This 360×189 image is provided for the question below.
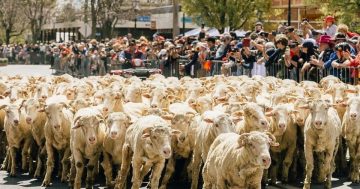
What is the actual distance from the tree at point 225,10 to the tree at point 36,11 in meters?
35.3

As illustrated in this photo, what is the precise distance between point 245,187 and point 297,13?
45.4 metres

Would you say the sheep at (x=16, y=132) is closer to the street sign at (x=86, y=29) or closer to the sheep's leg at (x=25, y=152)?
the sheep's leg at (x=25, y=152)

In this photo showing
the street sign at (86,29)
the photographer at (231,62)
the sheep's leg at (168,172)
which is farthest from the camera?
the street sign at (86,29)

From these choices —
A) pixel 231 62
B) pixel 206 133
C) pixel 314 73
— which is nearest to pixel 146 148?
pixel 206 133

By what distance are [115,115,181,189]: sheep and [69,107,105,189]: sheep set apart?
595 millimetres

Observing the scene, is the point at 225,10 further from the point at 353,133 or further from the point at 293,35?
the point at 353,133

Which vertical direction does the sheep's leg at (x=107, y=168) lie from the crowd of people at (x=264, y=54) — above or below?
below

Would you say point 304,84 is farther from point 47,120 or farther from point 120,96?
point 47,120

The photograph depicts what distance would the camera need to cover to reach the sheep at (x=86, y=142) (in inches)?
471

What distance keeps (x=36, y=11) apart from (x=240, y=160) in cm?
7121

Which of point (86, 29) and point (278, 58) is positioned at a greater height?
point (86, 29)

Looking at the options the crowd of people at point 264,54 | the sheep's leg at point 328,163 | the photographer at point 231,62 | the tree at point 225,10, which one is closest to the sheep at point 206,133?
the sheep's leg at point 328,163

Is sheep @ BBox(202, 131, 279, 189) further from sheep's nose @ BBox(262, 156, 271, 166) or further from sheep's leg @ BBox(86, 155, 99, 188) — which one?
sheep's leg @ BBox(86, 155, 99, 188)

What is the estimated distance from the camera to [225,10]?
146 ft
